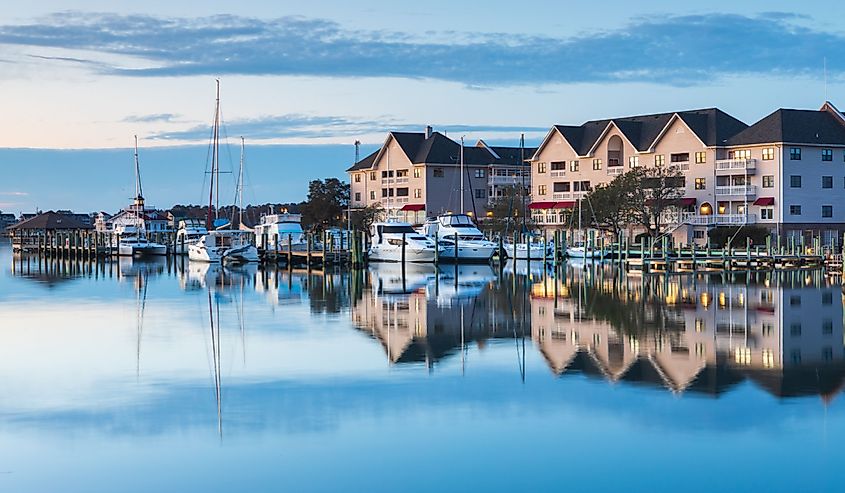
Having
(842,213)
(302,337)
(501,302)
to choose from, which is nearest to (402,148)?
(842,213)

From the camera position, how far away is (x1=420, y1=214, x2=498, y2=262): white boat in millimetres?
71375

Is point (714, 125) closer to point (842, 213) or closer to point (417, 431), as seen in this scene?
point (842, 213)

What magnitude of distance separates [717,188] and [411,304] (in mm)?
46537

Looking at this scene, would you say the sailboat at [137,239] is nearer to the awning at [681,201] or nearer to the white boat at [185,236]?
the white boat at [185,236]

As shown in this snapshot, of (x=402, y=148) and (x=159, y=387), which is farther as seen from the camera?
(x=402, y=148)

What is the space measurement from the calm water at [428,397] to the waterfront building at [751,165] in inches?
1579

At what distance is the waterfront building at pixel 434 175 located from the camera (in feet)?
332

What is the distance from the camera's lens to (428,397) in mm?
20781

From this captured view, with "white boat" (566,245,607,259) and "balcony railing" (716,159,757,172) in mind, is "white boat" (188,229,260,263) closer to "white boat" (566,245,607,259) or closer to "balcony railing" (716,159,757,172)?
"white boat" (566,245,607,259)

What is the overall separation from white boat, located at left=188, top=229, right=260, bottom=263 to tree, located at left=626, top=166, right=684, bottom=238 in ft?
85.5

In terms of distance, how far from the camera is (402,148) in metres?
103

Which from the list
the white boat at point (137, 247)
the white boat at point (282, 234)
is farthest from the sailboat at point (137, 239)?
the white boat at point (282, 234)

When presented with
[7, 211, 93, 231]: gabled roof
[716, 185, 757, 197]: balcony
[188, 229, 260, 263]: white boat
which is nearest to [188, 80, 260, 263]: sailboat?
[188, 229, 260, 263]: white boat

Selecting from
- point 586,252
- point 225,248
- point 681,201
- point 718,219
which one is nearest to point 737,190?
point 718,219
